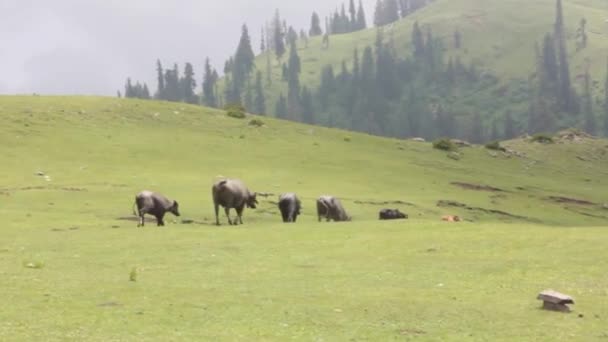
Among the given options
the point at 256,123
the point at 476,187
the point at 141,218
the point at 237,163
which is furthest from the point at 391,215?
the point at 256,123

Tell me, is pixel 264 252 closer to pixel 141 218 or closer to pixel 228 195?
pixel 141 218

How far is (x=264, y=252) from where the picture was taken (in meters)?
25.3

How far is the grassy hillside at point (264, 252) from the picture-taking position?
14805 mm

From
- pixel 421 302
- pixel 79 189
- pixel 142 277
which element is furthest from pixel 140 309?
pixel 79 189

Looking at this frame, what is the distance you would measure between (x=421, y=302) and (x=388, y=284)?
2.39 meters

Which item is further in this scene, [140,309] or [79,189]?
[79,189]

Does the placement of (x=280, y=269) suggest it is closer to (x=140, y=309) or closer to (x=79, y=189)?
(x=140, y=309)

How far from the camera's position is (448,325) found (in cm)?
1487

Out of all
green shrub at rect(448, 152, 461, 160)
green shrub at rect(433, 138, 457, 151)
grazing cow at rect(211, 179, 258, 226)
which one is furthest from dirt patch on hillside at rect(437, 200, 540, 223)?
green shrub at rect(433, 138, 457, 151)

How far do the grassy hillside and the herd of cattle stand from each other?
4.76ft

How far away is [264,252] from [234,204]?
13266 millimetres

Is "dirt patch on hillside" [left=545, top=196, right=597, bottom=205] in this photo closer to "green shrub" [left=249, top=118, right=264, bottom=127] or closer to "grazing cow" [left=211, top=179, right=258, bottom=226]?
"green shrub" [left=249, top=118, right=264, bottom=127]

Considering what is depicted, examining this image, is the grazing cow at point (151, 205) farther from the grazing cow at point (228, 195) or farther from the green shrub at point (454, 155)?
the green shrub at point (454, 155)

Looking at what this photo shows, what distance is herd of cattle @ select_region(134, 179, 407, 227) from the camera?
117 feet
